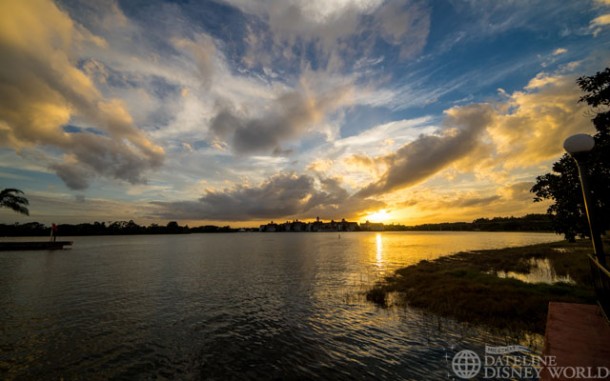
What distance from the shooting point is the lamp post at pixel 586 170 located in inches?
361

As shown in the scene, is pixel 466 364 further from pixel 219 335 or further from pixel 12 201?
pixel 12 201

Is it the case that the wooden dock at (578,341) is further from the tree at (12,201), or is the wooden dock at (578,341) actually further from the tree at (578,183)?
the tree at (12,201)

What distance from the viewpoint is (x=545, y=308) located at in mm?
19500

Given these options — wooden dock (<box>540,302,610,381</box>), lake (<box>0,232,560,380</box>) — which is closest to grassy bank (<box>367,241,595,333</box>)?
lake (<box>0,232,560,380</box>)

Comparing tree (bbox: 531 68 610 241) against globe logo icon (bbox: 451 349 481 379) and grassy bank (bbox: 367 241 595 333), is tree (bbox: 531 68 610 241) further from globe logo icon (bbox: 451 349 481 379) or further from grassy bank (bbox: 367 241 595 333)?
globe logo icon (bbox: 451 349 481 379)

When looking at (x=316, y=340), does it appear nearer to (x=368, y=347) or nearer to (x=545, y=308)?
(x=368, y=347)

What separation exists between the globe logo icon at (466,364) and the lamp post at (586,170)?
25.7 ft

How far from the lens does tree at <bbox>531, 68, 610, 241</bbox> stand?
62.6 feet

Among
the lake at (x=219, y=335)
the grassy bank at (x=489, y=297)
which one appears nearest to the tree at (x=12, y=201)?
the lake at (x=219, y=335)

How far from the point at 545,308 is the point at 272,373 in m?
19.9

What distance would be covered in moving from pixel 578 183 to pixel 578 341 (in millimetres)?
18543

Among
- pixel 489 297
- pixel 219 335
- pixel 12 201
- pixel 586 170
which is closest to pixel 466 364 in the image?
pixel 586 170

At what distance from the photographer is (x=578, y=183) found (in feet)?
66.1

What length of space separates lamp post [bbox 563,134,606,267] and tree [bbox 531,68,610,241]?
1392 centimetres
